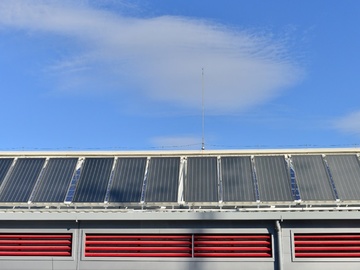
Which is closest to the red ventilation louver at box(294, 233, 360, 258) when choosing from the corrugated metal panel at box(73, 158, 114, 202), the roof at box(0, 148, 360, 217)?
the roof at box(0, 148, 360, 217)

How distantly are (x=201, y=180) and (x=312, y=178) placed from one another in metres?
3.40

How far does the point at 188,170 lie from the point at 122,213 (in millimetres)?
2954

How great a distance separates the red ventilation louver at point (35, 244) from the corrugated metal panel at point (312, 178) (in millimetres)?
6962

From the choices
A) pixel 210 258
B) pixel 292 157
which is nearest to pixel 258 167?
pixel 292 157

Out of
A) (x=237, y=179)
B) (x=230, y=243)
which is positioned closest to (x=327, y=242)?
(x=230, y=243)

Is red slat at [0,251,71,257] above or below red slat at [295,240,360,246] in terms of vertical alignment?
below

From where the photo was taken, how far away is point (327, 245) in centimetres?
1171

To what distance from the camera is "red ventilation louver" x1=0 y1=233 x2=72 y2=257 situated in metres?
12.1

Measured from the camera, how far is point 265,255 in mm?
11719

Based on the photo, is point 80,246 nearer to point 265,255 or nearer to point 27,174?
point 27,174

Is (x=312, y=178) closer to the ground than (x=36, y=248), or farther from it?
farther from it

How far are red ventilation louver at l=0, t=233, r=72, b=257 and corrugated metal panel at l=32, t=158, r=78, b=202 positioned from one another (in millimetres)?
1115

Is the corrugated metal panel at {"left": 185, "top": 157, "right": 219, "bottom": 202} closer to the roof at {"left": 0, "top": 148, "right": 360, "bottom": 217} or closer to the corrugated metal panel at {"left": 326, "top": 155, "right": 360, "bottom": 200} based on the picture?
the roof at {"left": 0, "top": 148, "right": 360, "bottom": 217}

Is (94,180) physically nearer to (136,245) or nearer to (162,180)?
(162,180)
